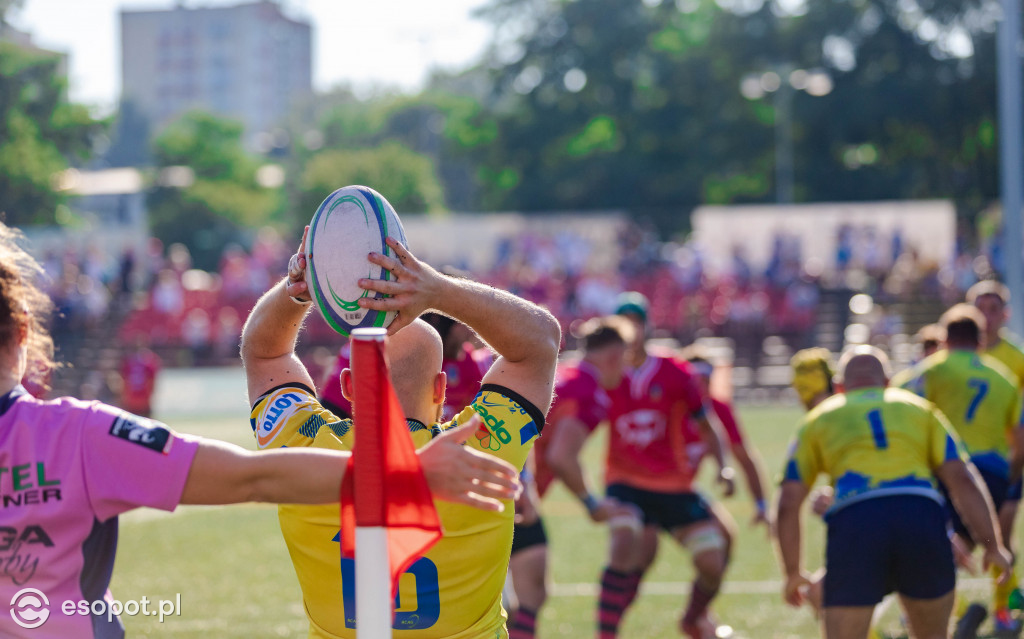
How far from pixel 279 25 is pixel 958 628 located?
131 meters

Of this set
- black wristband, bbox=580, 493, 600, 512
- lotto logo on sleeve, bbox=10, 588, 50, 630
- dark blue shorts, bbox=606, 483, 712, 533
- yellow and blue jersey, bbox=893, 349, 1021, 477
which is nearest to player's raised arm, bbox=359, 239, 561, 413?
lotto logo on sleeve, bbox=10, 588, 50, 630

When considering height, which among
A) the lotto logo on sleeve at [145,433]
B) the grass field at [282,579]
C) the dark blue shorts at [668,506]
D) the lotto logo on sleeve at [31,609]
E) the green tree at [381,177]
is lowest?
the grass field at [282,579]

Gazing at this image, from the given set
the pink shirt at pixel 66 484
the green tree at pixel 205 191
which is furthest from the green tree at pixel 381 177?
the pink shirt at pixel 66 484

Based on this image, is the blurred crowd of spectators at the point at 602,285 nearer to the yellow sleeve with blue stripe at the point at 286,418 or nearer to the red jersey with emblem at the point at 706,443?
the red jersey with emblem at the point at 706,443

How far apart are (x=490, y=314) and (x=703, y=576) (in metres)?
4.54

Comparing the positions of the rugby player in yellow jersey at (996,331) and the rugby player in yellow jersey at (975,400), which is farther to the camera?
the rugby player in yellow jersey at (996,331)

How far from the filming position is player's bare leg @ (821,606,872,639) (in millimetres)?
4844

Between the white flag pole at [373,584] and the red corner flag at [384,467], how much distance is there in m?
0.03

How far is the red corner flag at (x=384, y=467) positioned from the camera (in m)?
2.20

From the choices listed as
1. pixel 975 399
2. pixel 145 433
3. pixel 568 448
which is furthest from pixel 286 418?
pixel 975 399

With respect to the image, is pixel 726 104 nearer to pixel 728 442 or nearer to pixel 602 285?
pixel 602 285

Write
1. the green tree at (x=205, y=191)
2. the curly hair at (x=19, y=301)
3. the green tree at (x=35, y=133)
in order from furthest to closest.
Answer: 1. the green tree at (x=205, y=191)
2. the green tree at (x=35, y=133)
3. the curly hair at (x=19, y=301)

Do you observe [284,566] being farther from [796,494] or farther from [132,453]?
[132,453]

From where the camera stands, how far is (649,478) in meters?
7.62
